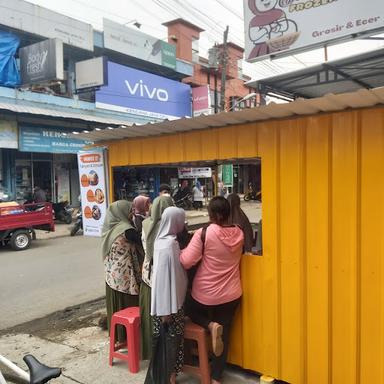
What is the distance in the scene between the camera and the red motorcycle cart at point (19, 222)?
11141mm

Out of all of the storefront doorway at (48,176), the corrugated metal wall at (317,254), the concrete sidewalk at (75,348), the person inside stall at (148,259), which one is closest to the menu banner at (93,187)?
the concrete sidewalk at (75,348)

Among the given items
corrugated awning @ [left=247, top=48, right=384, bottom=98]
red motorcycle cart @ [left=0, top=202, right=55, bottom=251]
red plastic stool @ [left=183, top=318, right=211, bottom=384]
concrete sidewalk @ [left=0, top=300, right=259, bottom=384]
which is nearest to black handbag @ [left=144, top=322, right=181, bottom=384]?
red plastic stool @ [left=183, top=318, right=211, bottom=384]

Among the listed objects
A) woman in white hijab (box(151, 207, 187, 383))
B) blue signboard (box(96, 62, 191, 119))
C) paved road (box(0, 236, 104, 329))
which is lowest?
paved road (box(0, 236, 104, 329))

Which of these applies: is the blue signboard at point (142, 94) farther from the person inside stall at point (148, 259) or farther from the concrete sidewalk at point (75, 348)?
the person inside stall at point (148, 259)

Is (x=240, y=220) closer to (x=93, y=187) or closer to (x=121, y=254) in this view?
(x=121, y=254)

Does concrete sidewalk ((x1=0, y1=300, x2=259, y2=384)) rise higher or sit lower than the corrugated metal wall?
lower

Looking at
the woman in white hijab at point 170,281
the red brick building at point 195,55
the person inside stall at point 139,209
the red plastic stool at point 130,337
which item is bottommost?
the red plastic stool at point 130,337

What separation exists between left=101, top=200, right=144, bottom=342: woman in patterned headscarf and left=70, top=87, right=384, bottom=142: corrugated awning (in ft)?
2.57

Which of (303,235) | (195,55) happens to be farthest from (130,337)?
(195,55)

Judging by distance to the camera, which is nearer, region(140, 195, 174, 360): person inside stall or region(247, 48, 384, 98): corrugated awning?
region(140, 195, 174, 360): person inside stall

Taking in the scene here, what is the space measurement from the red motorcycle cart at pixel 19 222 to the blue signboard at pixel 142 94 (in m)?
6.96

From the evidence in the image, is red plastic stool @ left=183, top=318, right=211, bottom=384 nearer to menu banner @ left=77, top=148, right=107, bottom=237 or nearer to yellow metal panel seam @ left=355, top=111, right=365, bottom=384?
yellow metal panel seam @ left=355, top=111, right=365, bottom=384

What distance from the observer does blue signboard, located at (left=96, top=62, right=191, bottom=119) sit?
716 inches

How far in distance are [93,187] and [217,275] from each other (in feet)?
13.4
